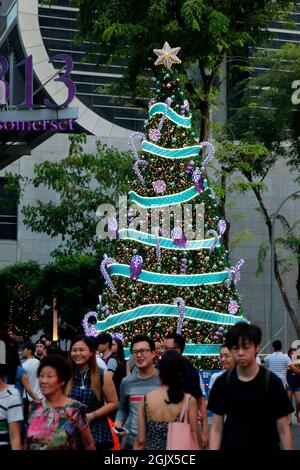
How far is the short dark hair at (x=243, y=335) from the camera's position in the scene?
7.59 m

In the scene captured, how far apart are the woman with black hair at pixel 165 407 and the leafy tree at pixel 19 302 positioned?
128 ft

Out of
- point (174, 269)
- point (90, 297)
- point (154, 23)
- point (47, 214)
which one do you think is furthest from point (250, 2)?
point (90, 297)

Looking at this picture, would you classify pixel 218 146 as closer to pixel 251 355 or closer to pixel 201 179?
pixel 201 179

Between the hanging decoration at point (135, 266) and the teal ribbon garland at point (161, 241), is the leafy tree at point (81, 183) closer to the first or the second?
the teal ribbon garland at point (161, 241)

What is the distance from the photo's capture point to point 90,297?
4438 centimetres

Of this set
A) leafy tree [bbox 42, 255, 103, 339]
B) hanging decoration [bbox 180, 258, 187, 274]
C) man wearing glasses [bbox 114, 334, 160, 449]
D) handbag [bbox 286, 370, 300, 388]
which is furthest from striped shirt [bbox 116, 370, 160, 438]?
leafy tree [bbox 42, 255, 103, 339]

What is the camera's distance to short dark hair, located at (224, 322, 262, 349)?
7586mm

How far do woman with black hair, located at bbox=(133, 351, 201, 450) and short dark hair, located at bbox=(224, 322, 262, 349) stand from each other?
0.49 meters

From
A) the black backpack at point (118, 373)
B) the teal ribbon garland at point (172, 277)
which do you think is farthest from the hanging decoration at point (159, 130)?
the black backpack at point (118, 373)

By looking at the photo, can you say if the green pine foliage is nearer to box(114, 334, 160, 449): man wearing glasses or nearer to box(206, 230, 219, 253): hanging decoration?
box(206, 230, 219, 253): hanging decoration

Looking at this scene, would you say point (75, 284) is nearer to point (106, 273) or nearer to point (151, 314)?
point (106, 273)

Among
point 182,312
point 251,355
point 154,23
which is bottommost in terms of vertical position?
point 251,355

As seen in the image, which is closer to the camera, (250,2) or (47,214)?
(250,2)

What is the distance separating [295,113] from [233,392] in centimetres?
3755
